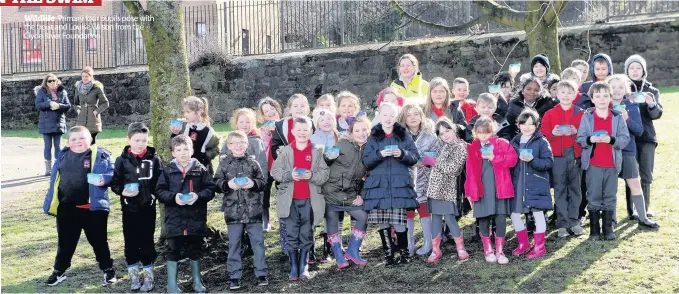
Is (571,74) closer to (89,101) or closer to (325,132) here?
(325,132)

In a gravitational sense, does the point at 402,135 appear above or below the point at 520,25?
below

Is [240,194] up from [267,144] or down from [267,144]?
down

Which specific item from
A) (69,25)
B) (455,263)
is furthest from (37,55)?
(455,263)

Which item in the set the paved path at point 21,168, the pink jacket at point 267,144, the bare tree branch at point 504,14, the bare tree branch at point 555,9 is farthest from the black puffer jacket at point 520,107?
the paved path at point 21,168

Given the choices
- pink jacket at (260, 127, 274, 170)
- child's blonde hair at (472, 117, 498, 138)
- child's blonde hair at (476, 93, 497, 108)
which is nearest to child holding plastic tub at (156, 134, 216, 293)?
pink jacket at (260, 127, 274, 170)

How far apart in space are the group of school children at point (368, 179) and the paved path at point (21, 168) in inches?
179

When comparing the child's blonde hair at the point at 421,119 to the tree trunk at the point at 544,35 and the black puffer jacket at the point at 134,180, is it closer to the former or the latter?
the black puffer jacket at the point at 134,180

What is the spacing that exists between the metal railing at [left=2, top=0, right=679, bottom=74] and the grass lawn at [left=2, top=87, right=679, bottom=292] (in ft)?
33.3

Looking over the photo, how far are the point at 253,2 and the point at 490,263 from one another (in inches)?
540

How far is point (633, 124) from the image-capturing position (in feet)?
27.8

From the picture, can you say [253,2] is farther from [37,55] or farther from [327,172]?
[327,172]

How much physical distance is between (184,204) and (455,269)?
8.09ft

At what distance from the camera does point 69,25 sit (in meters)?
23.8

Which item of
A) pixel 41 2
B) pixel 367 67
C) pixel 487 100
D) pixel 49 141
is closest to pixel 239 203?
pixel 487 100
